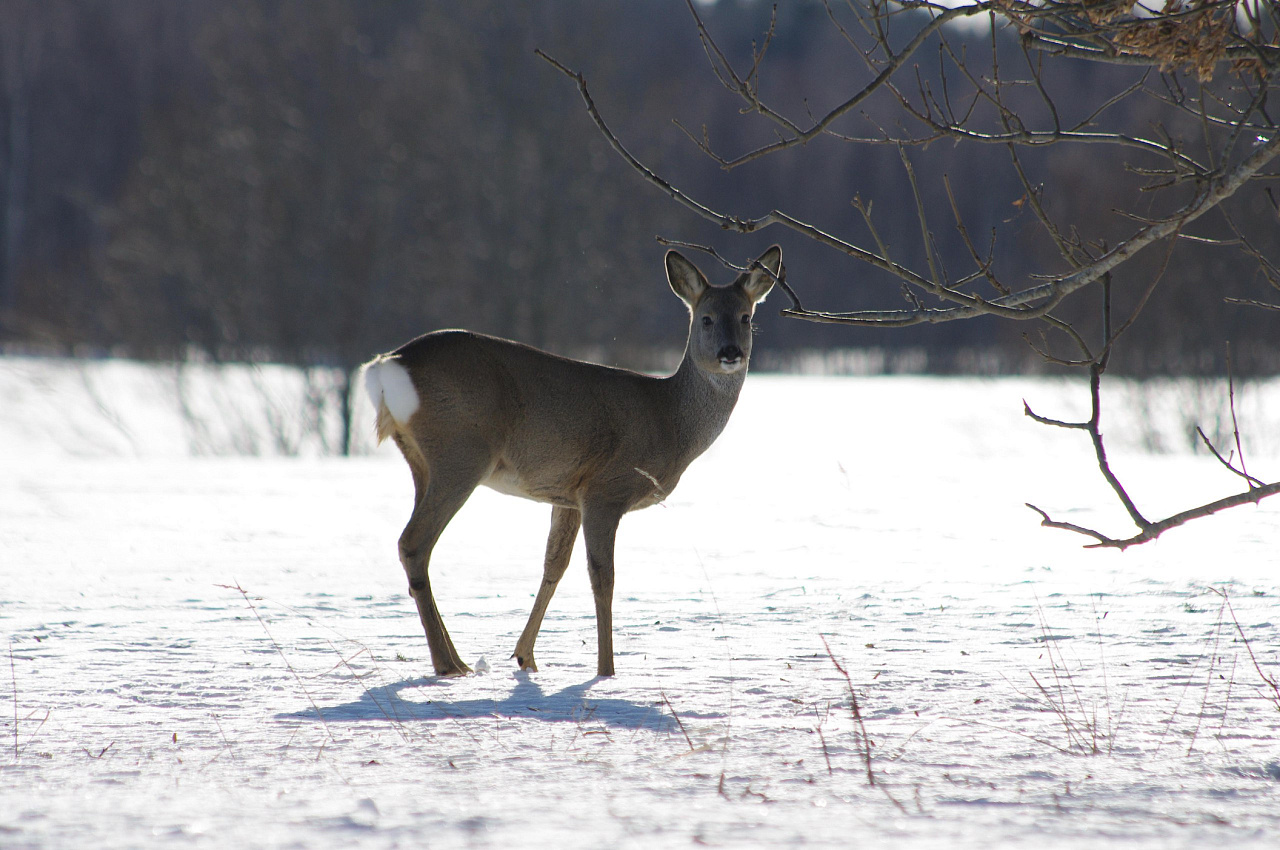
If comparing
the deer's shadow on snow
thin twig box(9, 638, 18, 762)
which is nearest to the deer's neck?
the deer's shadow on snow

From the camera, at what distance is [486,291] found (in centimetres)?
2488

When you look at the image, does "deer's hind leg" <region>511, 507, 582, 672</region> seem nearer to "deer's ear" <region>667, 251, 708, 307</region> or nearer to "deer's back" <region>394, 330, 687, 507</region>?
"deer's back" <region>394, 330, 687, 507</region>

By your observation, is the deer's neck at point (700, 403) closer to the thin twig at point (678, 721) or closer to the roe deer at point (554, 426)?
the roe deer at point (554, 426)

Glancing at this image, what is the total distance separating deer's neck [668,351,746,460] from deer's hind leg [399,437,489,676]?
1.19 metres

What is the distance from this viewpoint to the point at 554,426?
5.82 meters

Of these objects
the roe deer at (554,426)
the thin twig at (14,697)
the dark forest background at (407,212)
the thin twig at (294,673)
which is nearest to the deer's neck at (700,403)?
the roe deer at (554,426)

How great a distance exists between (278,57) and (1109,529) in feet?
55.3

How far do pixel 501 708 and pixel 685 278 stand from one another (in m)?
2.65

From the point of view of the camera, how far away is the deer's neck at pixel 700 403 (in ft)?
20.8

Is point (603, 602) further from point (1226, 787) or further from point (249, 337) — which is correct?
point (249, 337)

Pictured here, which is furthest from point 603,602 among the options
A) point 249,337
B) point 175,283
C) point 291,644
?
point 175,283

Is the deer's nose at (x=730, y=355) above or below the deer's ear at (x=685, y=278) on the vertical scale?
below

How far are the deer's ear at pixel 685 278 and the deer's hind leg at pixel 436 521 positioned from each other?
156 cm

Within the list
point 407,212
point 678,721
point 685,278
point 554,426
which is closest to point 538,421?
point 554,426
